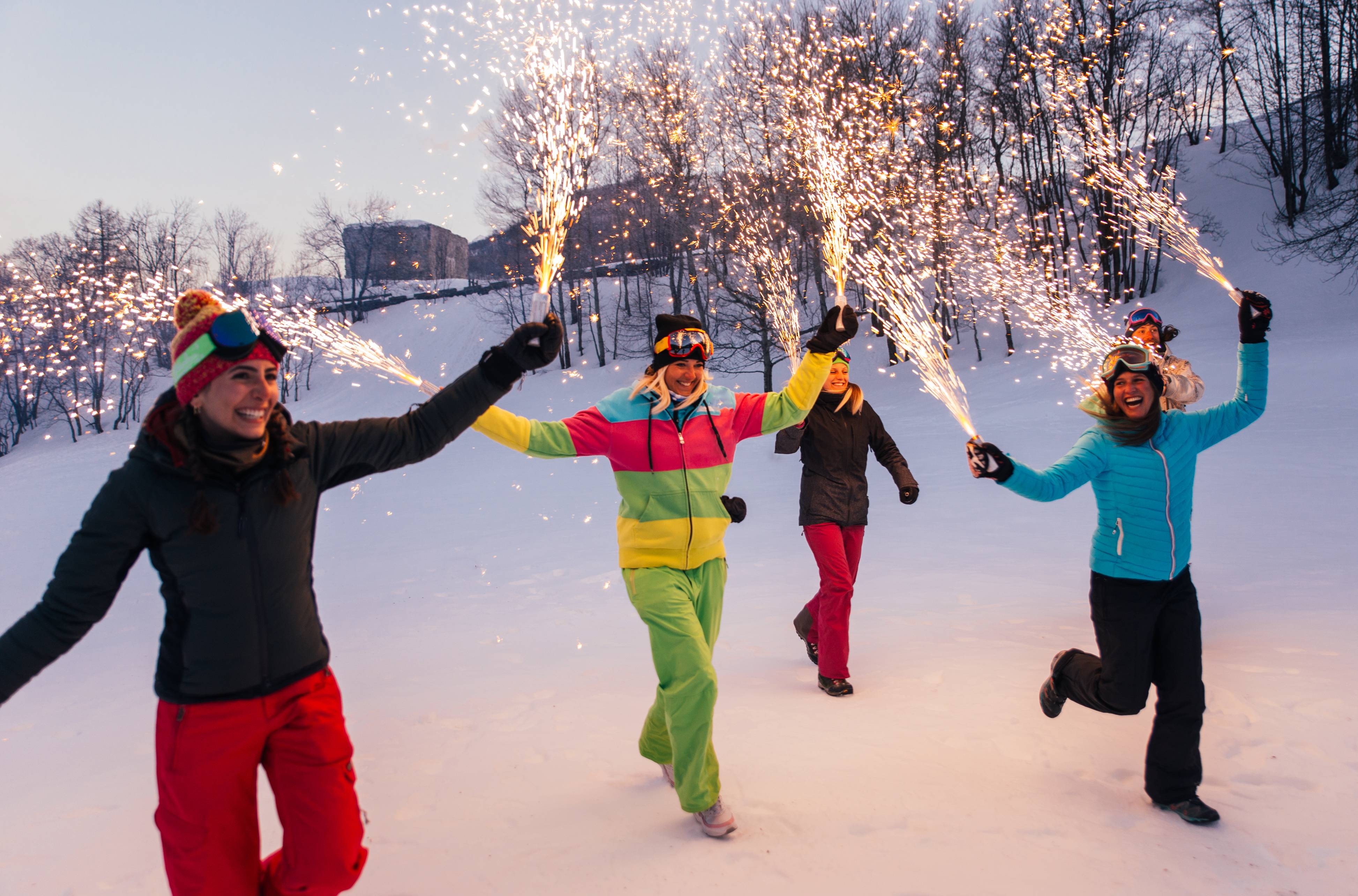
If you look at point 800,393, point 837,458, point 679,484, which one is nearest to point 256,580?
point 679,484

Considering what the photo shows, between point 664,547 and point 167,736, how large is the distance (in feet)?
6.38

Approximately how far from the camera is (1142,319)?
5738mm

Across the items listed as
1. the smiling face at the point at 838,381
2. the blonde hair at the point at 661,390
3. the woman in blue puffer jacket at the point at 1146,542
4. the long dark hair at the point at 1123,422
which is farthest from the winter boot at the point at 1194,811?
the smiling face at the point at 838,381

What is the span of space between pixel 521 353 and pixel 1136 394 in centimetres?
266

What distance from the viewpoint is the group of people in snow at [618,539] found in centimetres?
217

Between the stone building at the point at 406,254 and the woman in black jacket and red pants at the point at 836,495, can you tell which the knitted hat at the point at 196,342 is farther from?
the stone building at the point at 406,254

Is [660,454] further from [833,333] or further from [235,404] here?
[235,404]

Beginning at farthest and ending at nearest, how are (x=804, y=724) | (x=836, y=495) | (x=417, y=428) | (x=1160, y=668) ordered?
1. (x=836, y=495)
2. (x=804, y=724)
3. (x=1160, y=668)
4. (x=417, y=428)

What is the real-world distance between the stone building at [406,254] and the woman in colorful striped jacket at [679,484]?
45.0 meters

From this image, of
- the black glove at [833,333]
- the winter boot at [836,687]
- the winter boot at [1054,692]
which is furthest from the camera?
the winter boot at [836,687]

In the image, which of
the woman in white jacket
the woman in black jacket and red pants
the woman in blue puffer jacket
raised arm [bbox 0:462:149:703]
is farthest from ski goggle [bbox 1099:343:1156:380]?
raised arm [bbox 0:462:149:703]

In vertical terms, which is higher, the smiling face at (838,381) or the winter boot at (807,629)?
the smiling face at (838,381)

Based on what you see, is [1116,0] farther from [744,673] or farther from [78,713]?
[78,713]

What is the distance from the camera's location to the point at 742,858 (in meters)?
3.08
